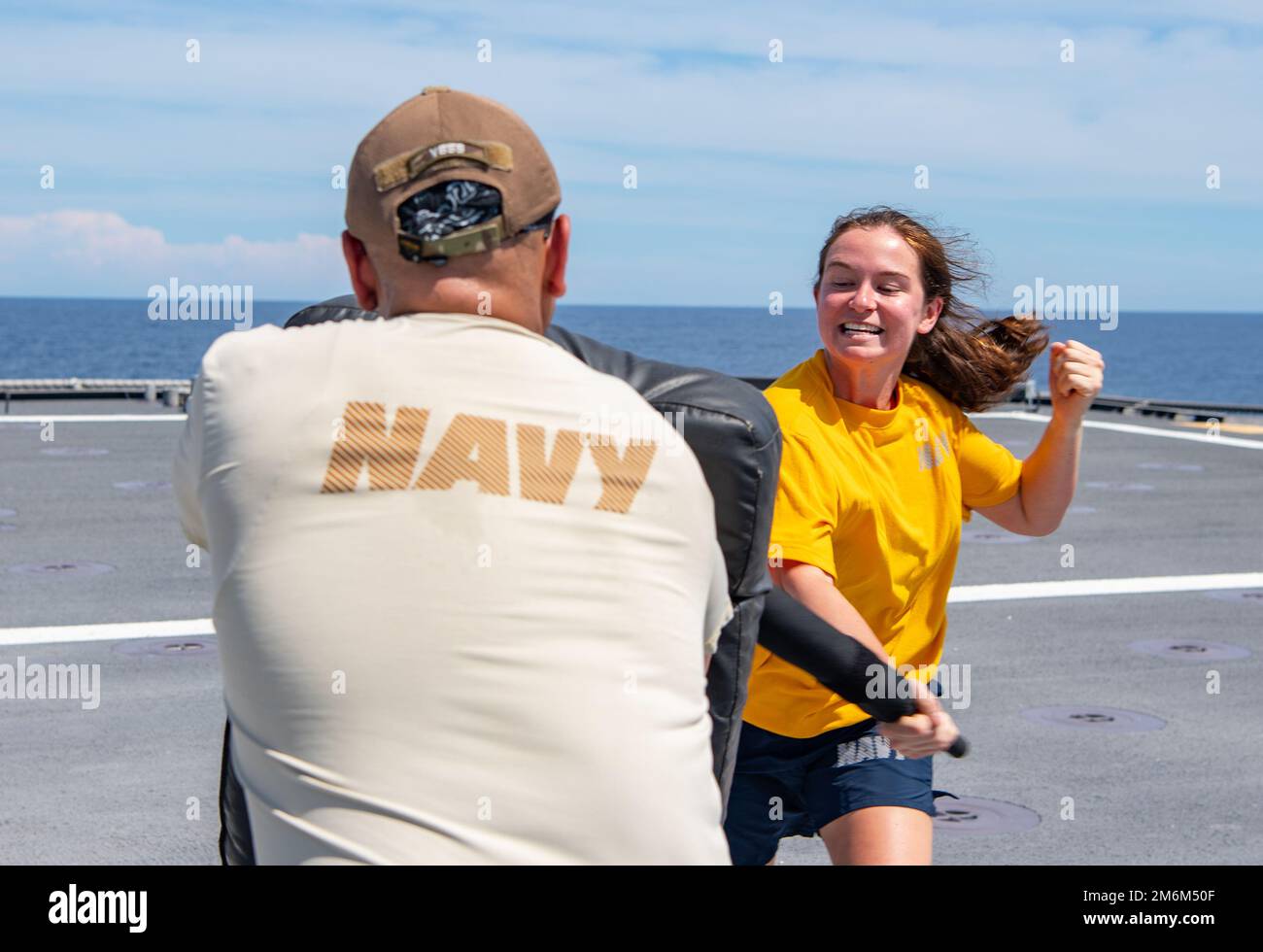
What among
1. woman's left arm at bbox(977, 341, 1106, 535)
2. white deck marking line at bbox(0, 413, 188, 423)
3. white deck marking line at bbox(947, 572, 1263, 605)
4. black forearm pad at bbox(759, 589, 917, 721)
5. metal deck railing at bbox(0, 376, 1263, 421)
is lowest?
white deck marking line at bbox(947, 572, 1263, 605)

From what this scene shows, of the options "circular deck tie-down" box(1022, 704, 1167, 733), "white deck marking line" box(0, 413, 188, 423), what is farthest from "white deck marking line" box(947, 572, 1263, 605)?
"white deck marking line" box(0, 413, 188, 423)

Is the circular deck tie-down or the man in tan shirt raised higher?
the man in tan shirt

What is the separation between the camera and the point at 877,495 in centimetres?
369

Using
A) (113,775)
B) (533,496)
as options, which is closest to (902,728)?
(533,496)

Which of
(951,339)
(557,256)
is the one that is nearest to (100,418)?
(951,339)

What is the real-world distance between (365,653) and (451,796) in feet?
0.64

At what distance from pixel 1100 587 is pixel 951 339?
692 cm

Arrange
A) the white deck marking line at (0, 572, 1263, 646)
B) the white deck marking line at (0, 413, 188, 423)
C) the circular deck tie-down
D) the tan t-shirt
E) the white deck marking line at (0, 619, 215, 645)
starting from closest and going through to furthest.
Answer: the tan t-shirt, the circular deck tie-down, the white deck marking line at (0, 619, 215, 645), the white deck marking line at (0, 572, 1263, 646), the white deck marking line at (0, 413, 188, 423)

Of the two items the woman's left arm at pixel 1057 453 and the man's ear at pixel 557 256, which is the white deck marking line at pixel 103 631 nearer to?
the woman's left arm at pixel 1057 453

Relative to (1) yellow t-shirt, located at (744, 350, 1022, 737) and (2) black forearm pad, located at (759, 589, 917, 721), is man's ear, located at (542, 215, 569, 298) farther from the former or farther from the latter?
(1) yellow t-shirt, located at (744, 350, 1022, 737)

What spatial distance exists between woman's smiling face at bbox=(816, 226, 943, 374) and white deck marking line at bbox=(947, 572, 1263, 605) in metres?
6.33

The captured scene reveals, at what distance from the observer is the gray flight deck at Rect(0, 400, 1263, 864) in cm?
573

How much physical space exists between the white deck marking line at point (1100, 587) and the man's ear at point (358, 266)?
8.21 metres
